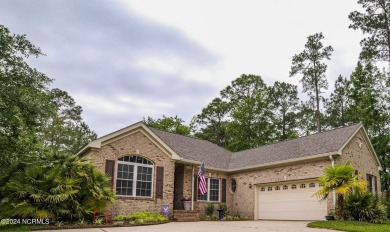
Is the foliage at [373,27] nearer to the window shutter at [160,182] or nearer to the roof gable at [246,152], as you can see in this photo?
the roof gable at [246,152]

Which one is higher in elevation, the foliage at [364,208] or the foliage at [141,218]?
the foliage at [364,208]

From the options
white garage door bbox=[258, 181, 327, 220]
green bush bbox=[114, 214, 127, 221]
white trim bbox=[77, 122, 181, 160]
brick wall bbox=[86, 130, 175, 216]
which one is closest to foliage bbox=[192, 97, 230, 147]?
white garage door bbox=[258, 181, 327, 220]

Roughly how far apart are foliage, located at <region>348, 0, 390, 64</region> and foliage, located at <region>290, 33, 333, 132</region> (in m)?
7.18

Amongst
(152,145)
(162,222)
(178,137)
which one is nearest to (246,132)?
(178,137)

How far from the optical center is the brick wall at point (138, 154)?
595 inches

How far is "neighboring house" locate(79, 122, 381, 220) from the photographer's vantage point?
611 inches

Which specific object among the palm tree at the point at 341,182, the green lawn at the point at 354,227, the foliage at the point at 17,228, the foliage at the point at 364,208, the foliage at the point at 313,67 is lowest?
the foliage at the point at 17,228

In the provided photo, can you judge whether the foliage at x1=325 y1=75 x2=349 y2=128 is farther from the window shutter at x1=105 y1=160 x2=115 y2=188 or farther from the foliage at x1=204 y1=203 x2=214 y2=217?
the window shutter at x1=105 y1=160 x2=115 y2=188

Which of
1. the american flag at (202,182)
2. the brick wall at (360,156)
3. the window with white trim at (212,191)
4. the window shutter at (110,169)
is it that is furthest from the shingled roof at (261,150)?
the window shutter at (110,169)

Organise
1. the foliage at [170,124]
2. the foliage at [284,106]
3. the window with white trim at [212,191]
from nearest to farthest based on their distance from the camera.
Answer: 1. the window with white trim at [212,191]
2. the foliage at [284,106]
3. the foliage at [170,124]

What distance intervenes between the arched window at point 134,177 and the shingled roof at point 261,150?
9.59 ft

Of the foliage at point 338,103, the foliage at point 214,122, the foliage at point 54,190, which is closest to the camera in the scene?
the foliage at point 54,190

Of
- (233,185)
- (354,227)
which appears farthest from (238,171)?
(354,227)

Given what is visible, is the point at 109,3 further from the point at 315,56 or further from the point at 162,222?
the point at 315,56
